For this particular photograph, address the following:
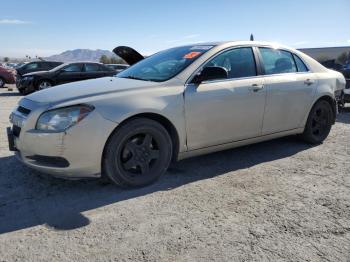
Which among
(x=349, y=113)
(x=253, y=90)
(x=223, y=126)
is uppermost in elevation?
(x=253, y=90)

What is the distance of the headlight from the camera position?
Answer: 356 cm

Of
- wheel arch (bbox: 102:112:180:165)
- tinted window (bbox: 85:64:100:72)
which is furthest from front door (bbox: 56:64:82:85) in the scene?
wheel arch (bbox: 102:112:180:165)

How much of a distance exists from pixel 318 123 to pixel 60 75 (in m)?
12.1

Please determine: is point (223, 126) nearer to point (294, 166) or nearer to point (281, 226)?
point (294, 166)

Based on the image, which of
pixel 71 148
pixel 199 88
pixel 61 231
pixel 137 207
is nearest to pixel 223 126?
pixel 199 88

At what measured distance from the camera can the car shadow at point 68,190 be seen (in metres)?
3.29

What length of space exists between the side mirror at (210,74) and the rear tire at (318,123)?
6.84 ft

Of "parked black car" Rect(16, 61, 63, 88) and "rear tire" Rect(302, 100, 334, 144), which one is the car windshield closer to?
"rear tire" Rect(302, 100, 334, 144)

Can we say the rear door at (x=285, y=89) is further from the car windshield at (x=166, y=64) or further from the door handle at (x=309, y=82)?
the car windshield at (x=166, y=64)

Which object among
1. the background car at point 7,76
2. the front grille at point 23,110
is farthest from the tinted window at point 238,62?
the background car at point 7,76

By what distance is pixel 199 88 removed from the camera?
4258 mm

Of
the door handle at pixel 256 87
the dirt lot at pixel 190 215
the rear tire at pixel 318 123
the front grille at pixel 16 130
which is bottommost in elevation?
the dirt lot at pixel 190 215

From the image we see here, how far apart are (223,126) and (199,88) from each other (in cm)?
57

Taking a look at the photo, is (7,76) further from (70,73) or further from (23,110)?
(23,110)
